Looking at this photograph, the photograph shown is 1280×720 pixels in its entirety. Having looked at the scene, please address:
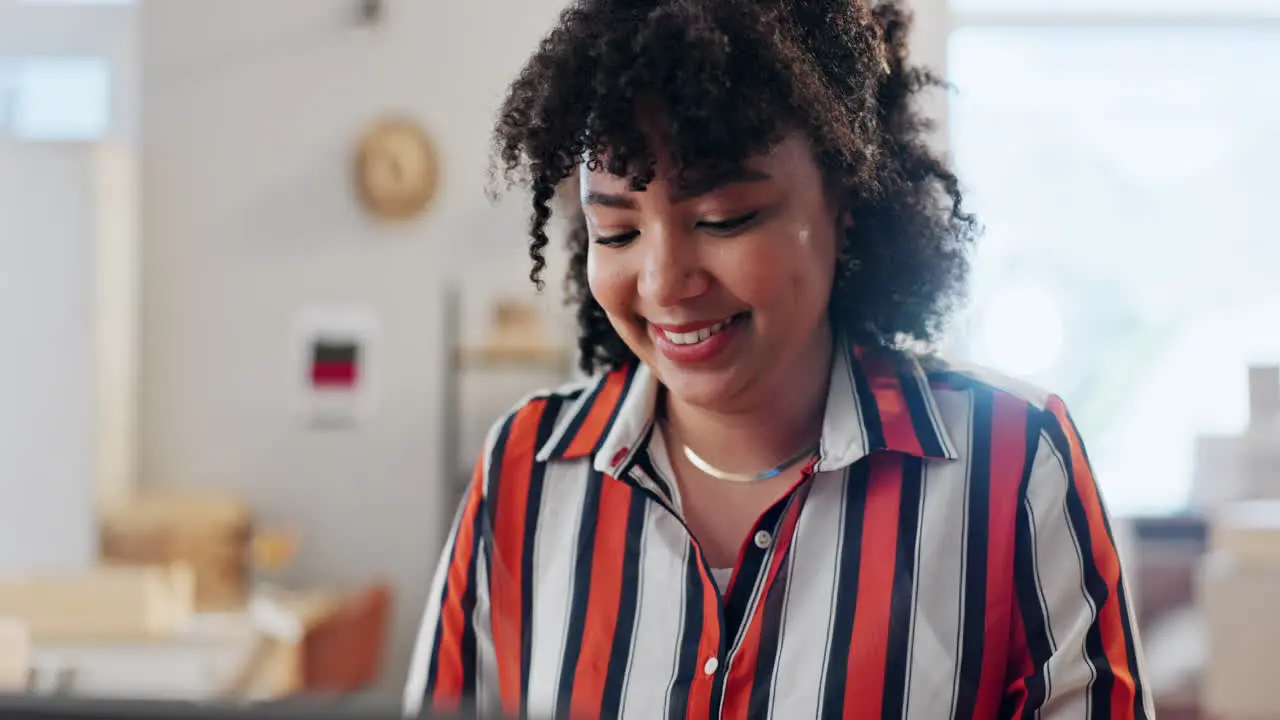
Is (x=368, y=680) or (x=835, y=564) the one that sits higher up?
(x=835, y=564)

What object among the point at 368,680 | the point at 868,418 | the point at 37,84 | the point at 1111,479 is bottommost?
the point at 368,680

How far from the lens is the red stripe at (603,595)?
125 cm

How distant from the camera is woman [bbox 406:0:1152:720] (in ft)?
3.72

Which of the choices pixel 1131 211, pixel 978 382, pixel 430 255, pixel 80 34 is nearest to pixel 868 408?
pixel 978 382

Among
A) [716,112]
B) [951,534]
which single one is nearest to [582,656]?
[951,534]

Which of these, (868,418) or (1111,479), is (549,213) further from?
(1111,479)

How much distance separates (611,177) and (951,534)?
449 millimetres

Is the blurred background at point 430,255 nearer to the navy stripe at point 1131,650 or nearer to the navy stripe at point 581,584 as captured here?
A: the navy stripe at point 581,584

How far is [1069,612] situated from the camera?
1.17m

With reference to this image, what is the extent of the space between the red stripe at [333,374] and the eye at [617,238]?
3.72 meters

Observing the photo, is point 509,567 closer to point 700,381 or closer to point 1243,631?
point 700,381

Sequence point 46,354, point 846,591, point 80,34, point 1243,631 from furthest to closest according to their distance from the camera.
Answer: point 80,34, point 46,354, point 1243,631, point 846,591

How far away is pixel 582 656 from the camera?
1.27 meters

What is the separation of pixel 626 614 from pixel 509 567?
0.15 meters
